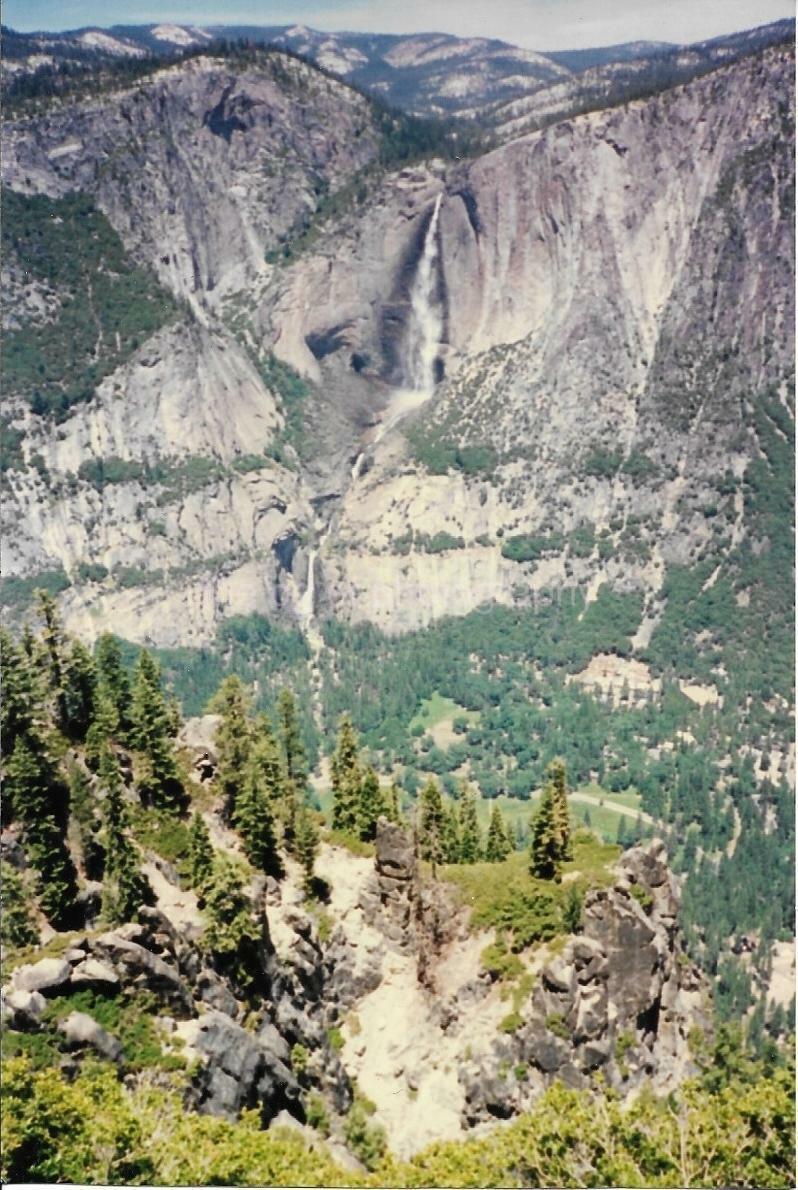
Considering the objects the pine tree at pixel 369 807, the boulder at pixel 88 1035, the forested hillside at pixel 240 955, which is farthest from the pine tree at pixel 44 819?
the pine tree at pixel 369 807

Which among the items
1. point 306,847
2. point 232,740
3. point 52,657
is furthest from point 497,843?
point 52,657

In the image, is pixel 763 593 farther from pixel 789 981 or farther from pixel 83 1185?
pixel 83 1185

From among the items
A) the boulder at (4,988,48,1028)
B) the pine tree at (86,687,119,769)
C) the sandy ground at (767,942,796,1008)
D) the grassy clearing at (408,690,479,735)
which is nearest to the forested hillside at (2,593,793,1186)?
the boulder at (4,988,48,1028)

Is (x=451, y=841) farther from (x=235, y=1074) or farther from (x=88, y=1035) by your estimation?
(x=88, y=1035)

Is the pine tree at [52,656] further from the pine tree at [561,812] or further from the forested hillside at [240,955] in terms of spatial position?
the pine tree at [561,812]

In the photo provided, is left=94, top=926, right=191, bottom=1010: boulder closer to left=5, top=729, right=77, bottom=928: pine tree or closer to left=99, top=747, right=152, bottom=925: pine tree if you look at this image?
left=99, top=747, right=152, bottom=925: pine tree
